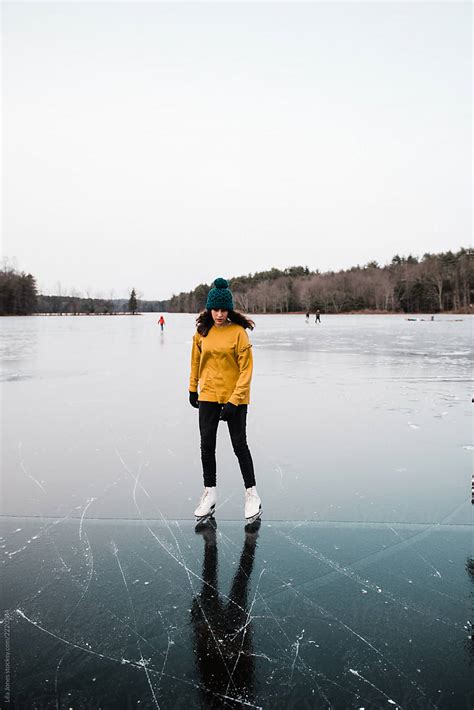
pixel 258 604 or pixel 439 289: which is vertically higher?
pixel 439 289

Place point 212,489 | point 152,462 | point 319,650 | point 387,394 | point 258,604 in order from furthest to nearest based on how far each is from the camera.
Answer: point 387,394 < point 152,462 < point 212,489 < point 258,604 < point 319,650

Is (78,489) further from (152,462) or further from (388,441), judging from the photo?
(388,441)

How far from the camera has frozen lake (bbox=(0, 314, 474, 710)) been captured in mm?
1939

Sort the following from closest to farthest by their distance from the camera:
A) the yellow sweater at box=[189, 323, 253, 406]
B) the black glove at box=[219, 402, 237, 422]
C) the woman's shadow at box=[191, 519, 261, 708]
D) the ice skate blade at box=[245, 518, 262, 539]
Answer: the woman's shadow at box=[191, 519, 261, 708] < the ice skate blade at box=[245, 518, 262, 539] < the black glove at box=[219, 402, 237, 422] < the yellow sweater at box=[189, 323, 253, 406]

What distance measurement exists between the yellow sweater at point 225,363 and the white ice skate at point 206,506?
633 mm

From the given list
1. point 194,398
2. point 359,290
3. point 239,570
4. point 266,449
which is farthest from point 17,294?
point 239,570

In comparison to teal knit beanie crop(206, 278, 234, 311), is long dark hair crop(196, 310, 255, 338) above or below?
below

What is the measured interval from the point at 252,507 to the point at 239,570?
2.37ft

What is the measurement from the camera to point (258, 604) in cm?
242

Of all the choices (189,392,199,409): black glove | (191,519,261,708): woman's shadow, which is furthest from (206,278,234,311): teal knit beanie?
(191,519,261,708): woman's shadow

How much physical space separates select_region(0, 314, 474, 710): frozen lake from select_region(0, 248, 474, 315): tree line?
83.7 m

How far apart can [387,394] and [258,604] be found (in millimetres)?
6370

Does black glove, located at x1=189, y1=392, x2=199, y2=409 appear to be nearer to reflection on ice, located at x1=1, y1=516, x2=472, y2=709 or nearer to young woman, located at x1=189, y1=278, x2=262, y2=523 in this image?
young woman, located at x1=189, y1=278, x2=262, y2=523

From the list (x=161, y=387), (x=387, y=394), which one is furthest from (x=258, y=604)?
(x=161, y=387)
